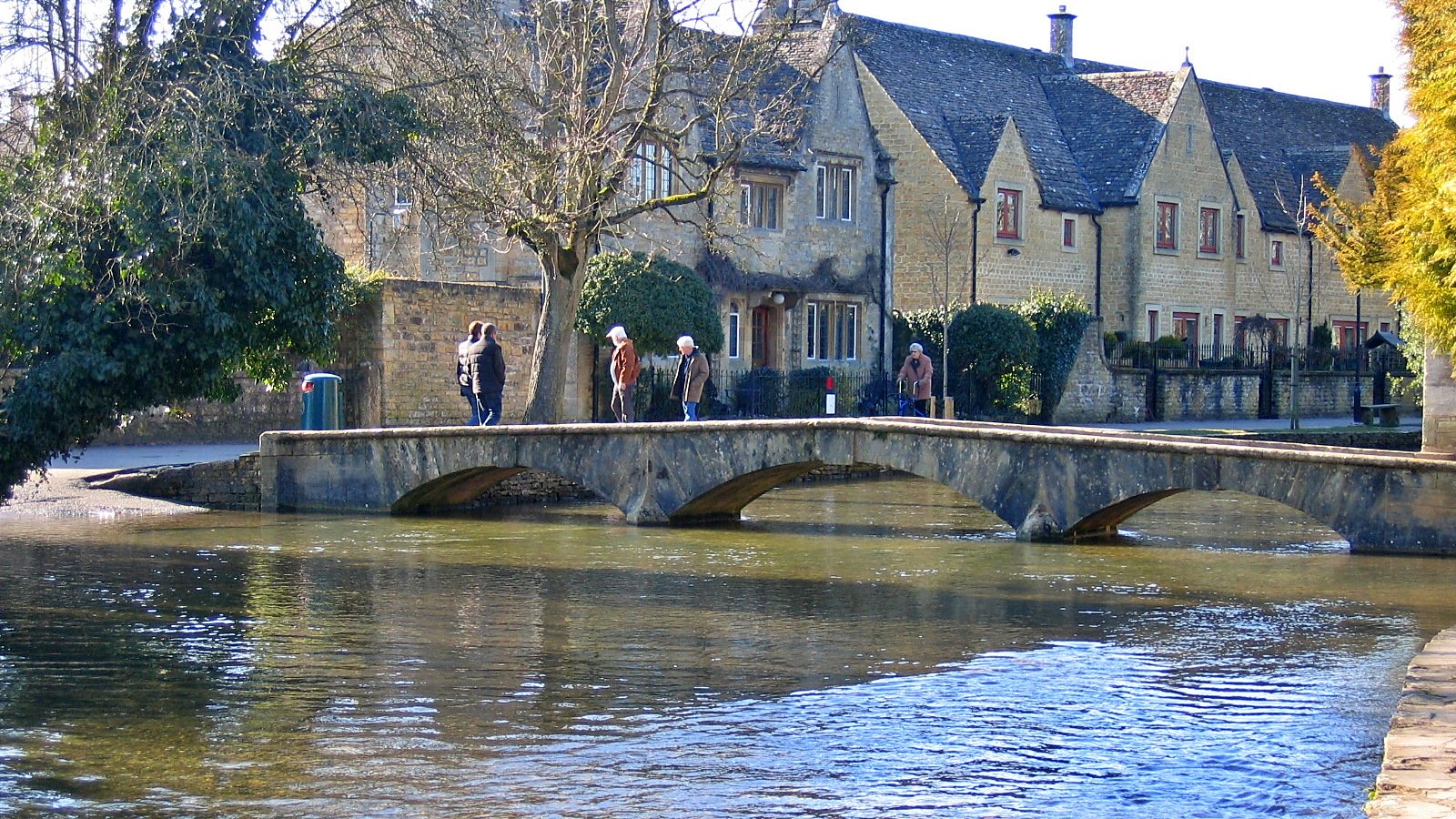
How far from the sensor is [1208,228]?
54.9 meters

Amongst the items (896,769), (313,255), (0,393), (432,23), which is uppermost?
(432,23)

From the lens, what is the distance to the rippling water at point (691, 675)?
32.2 ft

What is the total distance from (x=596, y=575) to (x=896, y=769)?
8789 millimetres

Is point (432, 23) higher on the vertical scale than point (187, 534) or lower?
higher

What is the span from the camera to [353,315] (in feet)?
106

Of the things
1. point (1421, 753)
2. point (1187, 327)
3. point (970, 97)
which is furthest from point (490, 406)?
point (1187, 327)

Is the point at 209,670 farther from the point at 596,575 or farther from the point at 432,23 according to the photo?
the point at 432,23

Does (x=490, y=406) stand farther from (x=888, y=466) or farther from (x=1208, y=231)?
(x=1208, y=231)

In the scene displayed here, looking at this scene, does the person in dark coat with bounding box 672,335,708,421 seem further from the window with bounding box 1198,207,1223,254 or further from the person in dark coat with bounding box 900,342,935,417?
the window with bounding box 1198,207,1223,254

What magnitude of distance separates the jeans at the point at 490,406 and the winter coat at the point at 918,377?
783cm

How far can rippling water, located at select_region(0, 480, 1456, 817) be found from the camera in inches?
387

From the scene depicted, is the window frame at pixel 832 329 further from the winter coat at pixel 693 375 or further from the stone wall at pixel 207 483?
the stone wall at pixel 207 483

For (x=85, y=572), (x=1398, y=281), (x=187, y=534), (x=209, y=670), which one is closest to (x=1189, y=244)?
(x=1398, y=281)

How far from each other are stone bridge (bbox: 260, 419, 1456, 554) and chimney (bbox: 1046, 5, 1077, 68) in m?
37.6
